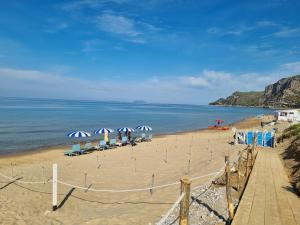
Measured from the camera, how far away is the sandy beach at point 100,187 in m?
9.30

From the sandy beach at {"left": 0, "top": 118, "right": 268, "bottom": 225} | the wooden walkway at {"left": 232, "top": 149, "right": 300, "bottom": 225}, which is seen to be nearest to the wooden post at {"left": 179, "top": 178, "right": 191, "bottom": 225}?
the wooden walkway at {"left": 232, "top": 149, "right": 300, "bottom": 225}

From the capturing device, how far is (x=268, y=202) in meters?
7.66

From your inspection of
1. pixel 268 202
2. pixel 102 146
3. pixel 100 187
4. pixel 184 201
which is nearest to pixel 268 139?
pixel 102 146

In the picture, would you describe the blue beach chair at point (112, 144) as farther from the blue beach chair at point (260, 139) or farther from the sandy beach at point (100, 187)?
the blue beach chair at point (260, 139)

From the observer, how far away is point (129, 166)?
17.3 m

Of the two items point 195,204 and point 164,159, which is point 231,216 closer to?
point 195,204

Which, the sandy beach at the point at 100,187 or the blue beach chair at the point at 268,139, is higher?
the blue beach chair at the point at 268,139

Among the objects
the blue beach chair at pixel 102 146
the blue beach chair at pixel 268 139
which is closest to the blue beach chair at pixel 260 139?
the blue beach chair at pixel 268 139

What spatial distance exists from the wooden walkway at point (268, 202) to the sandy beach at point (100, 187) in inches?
103

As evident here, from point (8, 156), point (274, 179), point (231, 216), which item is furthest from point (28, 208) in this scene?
point (8, 156)

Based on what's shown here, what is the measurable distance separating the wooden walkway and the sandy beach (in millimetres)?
2626

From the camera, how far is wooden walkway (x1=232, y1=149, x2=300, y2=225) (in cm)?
640

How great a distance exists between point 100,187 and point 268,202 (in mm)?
7908

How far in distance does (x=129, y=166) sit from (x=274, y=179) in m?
9.14
